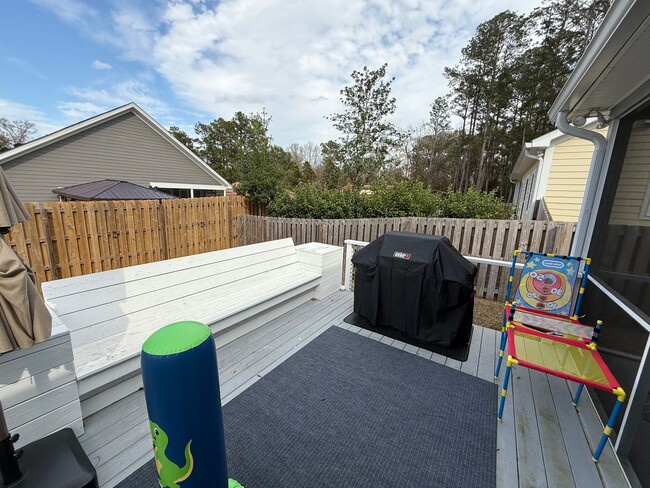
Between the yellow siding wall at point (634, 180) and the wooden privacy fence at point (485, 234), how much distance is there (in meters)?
1.86

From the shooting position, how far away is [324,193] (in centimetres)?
731

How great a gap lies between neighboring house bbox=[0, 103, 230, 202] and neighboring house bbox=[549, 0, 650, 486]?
11.4 metres

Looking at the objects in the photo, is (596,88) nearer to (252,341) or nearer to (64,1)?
(252,341)

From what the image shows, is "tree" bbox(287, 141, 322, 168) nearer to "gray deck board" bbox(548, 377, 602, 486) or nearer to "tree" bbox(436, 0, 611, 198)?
"tree" bbox(436, 0, 611, 198)

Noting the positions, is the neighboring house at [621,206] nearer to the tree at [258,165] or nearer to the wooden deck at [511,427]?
the wooden deck at [511,427]

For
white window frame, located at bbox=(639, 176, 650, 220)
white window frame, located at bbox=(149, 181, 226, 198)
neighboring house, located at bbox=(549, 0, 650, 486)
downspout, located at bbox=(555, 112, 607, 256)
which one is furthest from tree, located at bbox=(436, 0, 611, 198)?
white window frame, located at bbox=(639, 176, 650, 220)

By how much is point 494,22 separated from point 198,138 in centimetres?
2745

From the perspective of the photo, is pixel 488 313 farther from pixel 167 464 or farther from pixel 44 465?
pixel 44 465

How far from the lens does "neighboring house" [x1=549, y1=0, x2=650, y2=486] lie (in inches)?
60.0

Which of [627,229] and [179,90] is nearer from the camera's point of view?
[627,229]

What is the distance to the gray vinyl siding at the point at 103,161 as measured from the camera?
25.5ft

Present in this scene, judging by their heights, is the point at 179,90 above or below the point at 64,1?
above

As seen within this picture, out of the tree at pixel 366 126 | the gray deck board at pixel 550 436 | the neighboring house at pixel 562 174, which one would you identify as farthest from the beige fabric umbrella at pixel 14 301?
the tree at pixel 366 126

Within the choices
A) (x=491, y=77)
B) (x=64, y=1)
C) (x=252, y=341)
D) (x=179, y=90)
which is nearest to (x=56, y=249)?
(x=64, y=1)
